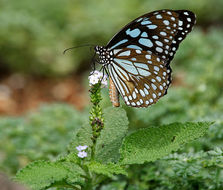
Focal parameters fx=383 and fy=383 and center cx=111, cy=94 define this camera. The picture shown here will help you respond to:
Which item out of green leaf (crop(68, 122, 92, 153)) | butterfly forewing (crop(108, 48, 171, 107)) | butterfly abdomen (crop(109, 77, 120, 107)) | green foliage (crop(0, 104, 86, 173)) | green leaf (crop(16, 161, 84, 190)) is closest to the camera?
green leaf (crop(16, 161, 84, 190))

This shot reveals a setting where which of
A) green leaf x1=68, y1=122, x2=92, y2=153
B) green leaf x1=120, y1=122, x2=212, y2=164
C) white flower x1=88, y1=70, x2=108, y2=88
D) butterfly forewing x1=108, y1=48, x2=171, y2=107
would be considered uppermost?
butterfly forewing x1=108, y1=48, x2=171, y2=107

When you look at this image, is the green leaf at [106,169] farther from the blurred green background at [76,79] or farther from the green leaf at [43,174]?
the blurred green background at [76,79]

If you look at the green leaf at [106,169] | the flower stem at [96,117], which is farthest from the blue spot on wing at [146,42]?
the green leaf at [106,169]

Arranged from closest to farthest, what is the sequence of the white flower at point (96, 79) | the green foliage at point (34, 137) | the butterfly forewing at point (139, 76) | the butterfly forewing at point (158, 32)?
the white flower at point (96, 79), the butterfly forewing at point (158, 32), the butterfly forewing at point (139, 76), the green foliage at point (34, 137)

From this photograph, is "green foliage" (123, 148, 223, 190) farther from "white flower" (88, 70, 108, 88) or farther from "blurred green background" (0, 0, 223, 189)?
"white flower" (88, 70, 108, 88)

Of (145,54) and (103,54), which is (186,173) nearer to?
(145,54)

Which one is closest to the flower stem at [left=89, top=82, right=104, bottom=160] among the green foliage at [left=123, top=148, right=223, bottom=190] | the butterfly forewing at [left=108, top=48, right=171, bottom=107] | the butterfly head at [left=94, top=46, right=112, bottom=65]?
the green foliage at [left=123, top=148, right=223, bottom=190]

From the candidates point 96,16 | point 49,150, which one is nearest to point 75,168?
point 49,150

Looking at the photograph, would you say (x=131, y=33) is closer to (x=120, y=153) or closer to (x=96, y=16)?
(x=120, y=153)
